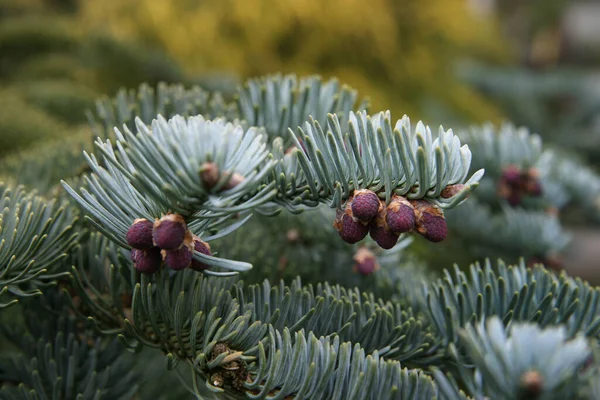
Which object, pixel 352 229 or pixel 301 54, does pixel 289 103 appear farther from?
pixel 301 54

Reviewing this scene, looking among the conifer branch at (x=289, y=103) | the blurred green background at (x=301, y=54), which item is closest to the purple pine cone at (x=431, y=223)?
the conifer branch at (x=289, y=103)

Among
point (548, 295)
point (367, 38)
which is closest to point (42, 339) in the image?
point (548, 295)

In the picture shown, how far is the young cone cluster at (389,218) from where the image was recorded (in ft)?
0.71

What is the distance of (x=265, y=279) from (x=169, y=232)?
0.08 metres

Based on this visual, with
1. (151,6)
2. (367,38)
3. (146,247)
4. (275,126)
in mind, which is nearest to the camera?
(146,247)

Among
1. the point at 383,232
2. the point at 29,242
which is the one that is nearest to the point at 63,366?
the point at 29,242

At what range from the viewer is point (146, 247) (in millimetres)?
220

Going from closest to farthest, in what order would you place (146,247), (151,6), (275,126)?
1. (146,247)
2. (275,126)
3. (151,6)

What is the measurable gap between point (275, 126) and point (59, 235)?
0.42 feet

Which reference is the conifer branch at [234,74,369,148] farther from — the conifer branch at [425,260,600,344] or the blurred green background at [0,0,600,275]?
the blurred green background at [0,0,600,275]

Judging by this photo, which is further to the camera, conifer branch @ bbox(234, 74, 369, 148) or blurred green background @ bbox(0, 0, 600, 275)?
blurred green background @ bbox(0, 0, 600, 275)

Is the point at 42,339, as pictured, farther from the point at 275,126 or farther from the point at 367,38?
the point at 367,38

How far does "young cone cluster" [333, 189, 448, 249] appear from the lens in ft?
0.71

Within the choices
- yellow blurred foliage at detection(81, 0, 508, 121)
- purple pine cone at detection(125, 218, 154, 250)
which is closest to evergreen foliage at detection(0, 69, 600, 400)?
purple pine cone at detection(125, 218, 154, 250)
